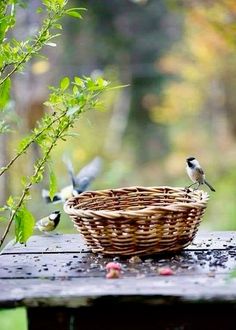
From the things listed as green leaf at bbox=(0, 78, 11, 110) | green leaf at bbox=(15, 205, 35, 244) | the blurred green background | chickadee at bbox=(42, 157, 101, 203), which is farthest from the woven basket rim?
the blurred green background

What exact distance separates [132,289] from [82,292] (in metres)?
0.12

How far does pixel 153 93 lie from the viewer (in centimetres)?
895

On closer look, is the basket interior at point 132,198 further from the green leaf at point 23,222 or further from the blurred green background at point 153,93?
the blurred green background at point 153,93

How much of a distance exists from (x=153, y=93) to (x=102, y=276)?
24.1ft

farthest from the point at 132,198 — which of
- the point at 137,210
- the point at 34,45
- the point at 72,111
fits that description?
the point at 34,45

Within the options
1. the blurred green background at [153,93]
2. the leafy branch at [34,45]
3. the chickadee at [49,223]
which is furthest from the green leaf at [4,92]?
the blurred green background at [153,93]

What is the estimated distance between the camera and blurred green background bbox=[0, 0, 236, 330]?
26.7 feet

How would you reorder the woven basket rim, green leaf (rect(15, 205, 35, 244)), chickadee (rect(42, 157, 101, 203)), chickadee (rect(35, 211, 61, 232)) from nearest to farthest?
1. the woven basket rim
2. green leaf (rect(15, 205, 35, 244))
3. chickadee (rect(35, 211, 61, 232))
4. chickadee (rect(42, 157, 101, 203))

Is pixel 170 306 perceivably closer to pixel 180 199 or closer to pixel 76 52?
pixel 180 199

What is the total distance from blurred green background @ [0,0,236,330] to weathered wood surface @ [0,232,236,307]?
516 cm

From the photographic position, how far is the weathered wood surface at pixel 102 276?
1572mm

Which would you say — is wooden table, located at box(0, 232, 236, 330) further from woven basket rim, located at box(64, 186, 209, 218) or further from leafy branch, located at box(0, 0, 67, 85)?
leafy branch, located at box(0, 0, 67, 85)

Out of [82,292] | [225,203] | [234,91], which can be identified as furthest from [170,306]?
[234,91]

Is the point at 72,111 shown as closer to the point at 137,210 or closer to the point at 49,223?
the point at 137,210
